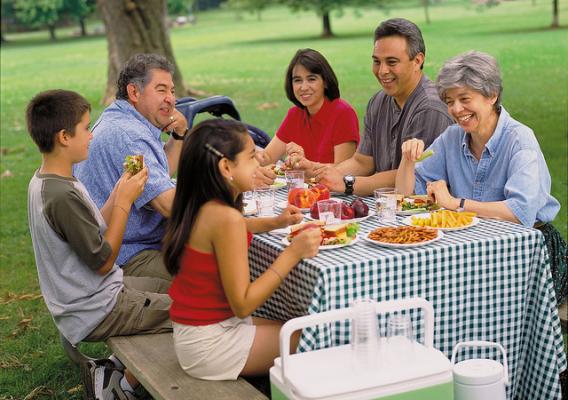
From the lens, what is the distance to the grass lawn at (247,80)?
19.1 ft

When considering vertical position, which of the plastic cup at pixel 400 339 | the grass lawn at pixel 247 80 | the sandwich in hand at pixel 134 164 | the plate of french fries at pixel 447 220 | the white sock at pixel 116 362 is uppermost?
the sandwich in hand at pixel 134 164

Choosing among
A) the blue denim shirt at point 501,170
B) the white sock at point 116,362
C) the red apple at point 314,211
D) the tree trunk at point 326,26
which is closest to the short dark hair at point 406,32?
the blue denim shirt at point 501,170

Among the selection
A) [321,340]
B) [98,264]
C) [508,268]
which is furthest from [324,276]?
[98,264]

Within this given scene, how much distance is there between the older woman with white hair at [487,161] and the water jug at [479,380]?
0.86 meters

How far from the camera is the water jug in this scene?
3.41 metres

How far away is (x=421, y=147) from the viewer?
4.45m

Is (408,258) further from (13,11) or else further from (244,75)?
(13,11)

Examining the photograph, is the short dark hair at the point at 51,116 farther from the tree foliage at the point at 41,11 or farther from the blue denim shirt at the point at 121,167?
the tree foliage at the point at 41,11

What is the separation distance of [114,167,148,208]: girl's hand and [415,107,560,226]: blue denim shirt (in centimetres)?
146

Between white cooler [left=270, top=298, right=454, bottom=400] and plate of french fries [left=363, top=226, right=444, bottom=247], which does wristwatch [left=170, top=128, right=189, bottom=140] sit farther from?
white cooler [left=270, top=298, right=454, bottom=400]

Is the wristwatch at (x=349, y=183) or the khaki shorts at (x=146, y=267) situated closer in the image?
the khaki shorts at (x=146, y=267)

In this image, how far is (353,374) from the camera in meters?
3.09

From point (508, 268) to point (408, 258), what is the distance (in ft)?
1.57

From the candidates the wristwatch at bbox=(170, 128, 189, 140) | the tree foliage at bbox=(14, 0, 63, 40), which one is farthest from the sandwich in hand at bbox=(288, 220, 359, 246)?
the tree foliage at bbox=(14, 0, 63, 40)
